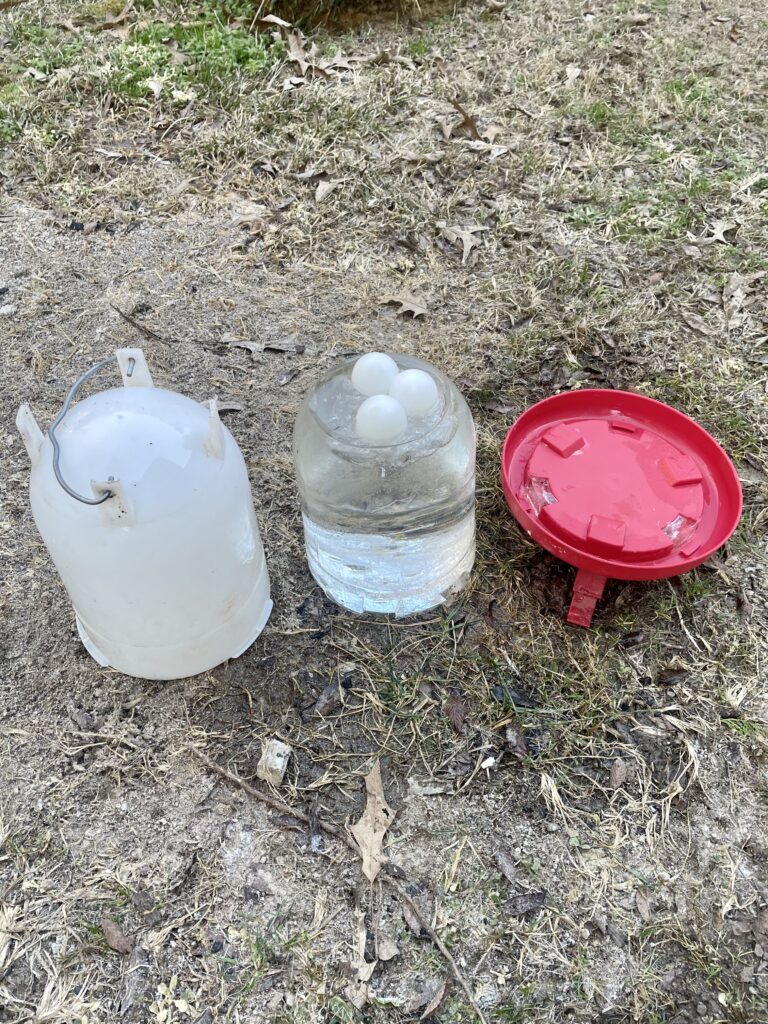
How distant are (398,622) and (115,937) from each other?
104 cm

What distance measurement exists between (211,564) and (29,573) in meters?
0.86

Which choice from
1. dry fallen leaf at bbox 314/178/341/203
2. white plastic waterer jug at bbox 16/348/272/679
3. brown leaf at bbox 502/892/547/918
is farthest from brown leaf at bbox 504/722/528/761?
dry fallen leaf at bbox 314/178/341/203

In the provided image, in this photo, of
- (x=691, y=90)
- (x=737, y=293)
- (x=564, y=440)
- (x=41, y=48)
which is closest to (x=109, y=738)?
(x=564, y=440)

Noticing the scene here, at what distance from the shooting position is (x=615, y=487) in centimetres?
236

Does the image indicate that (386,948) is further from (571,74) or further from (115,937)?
(571,74)

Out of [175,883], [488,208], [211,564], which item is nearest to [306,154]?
[488,208]

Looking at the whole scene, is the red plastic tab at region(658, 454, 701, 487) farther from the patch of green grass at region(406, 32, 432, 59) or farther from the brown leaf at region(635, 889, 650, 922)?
the patch of green grass at region(406, 32, 432, 59)

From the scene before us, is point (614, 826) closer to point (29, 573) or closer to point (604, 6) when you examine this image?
point (29, 573)

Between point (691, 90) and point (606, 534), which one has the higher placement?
point (691, 90)

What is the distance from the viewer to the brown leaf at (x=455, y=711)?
82.4 inches

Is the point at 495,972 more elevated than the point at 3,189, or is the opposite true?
the point at 3,189

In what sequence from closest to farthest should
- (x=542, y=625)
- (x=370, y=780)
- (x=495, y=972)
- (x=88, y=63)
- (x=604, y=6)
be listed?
(x=495, y=972) → (x=370, y=780) → (x=542, y=625) → (x=88, y=63) → (x=604, y=6)

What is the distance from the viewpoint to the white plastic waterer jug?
1.63 meters

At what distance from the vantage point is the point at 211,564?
1835mm
